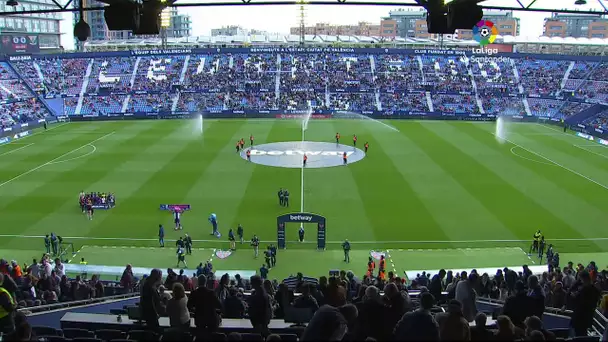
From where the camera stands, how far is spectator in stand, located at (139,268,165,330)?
8578 millimetres

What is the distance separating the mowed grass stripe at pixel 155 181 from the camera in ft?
88.0

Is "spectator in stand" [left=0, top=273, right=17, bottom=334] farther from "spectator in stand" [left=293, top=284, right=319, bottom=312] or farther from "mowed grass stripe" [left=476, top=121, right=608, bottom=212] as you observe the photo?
"mowed grass stripe" [left=476, top=121, right=608, bottom=212]

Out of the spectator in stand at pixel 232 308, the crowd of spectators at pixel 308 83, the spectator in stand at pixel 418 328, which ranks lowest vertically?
the spectator in stand at pixel 232 308

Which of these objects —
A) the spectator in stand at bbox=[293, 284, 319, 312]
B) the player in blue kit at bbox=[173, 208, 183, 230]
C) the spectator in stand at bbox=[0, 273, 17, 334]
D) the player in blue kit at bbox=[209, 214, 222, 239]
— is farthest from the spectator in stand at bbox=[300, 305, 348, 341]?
the player in blue kit at bbox=[173, 208, 183, 230]

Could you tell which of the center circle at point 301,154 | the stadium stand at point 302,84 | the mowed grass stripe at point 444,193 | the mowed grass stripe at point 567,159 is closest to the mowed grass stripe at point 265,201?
the center circle at point 301,154

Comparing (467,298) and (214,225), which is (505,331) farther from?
(214,225)

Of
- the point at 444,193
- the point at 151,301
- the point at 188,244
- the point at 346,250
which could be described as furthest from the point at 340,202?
the point at 151,301

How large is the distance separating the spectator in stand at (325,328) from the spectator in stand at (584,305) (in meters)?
5.33

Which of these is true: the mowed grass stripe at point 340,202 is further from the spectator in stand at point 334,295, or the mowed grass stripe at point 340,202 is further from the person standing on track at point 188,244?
the spectator in stand at point 334,295

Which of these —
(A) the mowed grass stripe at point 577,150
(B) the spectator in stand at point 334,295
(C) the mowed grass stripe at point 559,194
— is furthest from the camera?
(A) the mowed grass stripe at point 577,150

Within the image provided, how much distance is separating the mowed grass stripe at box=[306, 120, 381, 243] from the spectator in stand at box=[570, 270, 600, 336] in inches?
598

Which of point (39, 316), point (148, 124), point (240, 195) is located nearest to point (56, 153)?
point (148, 124)

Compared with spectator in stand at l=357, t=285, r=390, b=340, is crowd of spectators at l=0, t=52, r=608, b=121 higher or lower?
higher

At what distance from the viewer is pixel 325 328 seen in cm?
591
